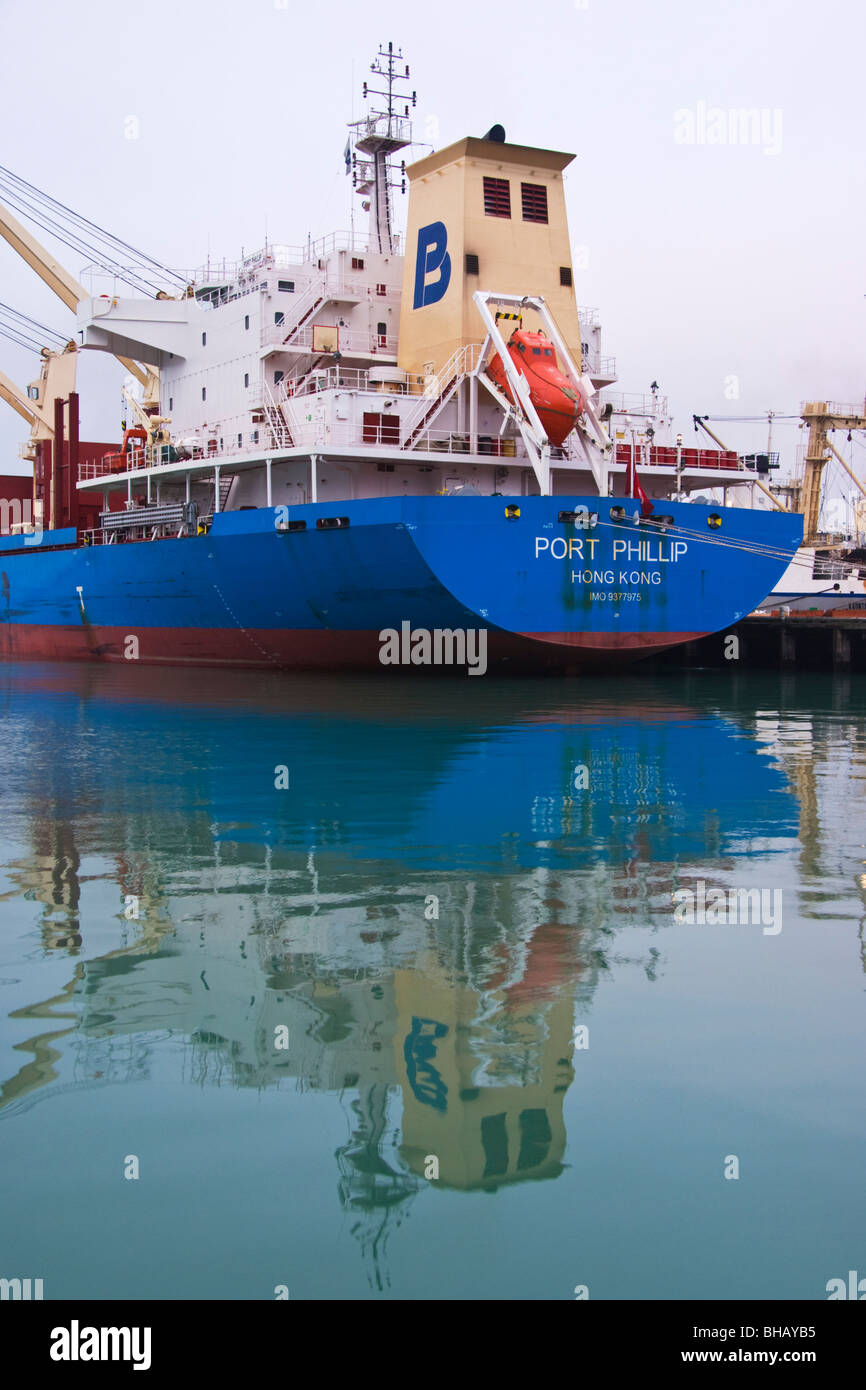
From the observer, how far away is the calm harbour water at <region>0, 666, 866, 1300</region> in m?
3.51

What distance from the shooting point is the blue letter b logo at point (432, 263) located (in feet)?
83.1

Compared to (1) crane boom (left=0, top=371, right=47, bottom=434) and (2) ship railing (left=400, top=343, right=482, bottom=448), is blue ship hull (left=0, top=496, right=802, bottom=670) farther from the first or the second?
(1) crane boom (left=0, top=371, right=47, bottom=434)

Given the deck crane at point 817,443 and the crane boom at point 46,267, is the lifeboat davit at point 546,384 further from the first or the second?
the deck crane at point 817,443

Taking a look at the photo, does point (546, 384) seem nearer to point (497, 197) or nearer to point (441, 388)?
point (441, 388)

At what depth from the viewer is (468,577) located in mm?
21375

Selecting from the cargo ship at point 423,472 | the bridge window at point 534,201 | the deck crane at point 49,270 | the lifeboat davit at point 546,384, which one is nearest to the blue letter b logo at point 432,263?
the cargo ship at point 423,472

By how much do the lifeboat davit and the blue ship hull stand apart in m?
2.15

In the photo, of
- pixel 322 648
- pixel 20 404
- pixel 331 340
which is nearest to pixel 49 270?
pixel 20 404

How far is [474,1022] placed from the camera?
16.9 feet

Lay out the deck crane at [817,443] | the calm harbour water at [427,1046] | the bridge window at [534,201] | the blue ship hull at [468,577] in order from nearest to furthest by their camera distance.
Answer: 1. the calm harbour water at [427,1046]
2. the blue ship hull at [468,577]
3. the bridge window at [534,201]
4. the deck crane at [817,443]

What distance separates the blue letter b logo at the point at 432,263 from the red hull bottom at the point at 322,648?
7.46 meters
